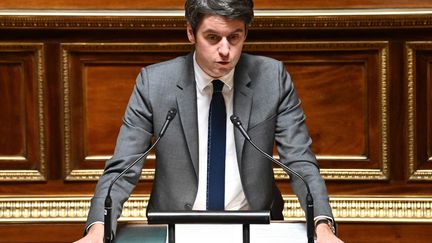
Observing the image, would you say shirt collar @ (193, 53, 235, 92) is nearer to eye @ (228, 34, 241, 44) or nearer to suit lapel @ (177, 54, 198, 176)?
suit lapel @ (177, 54, 198, 176)

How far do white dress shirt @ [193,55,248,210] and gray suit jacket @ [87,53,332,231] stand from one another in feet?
0.07

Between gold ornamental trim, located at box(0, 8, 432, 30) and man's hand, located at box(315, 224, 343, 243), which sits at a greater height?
gold ornamental trim, located at box(0, 8, 432, 30)

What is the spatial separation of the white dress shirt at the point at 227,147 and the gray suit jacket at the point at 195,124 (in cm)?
2

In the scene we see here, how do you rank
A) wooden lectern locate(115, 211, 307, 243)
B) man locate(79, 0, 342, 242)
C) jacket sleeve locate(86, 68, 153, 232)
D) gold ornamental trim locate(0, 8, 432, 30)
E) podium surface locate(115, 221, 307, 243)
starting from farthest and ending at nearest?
gold ornamental trim locate(0, 8, 432, 30)
man locate(79, 0, 342, 242)
jacket sleeve locate(86, 68, 153, 232)
podium surface locate(115, 221, 307, 243)
wooden lectern locate(115, 211, 307, 243)

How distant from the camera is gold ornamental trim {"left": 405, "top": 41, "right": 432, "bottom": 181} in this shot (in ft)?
12.0

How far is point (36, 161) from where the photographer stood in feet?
12.3

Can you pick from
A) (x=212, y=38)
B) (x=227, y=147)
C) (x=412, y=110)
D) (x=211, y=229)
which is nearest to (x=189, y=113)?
(x=227, y=147)

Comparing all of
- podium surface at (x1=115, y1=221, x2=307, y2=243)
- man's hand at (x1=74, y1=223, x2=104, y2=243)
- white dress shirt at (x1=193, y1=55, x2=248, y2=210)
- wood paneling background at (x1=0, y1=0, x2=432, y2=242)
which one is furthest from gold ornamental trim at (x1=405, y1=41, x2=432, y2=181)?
man's hand at (x1=74, y1=223, x2=104, y2=243)

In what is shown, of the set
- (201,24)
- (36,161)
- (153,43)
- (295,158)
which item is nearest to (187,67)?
(201,24)

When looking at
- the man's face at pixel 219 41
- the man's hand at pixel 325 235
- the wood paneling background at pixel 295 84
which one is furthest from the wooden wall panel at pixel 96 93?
the man's hand at pixel 325 235

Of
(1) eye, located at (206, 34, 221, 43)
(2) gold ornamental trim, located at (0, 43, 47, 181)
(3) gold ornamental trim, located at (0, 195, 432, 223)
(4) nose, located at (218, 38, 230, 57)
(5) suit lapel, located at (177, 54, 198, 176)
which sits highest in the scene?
(1) eye, located at (206, 34, 221, 43)

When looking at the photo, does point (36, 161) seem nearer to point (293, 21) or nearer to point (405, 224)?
point (293, 21)

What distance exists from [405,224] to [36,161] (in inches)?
61.2

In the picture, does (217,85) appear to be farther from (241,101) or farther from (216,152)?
Result: (216,152)
